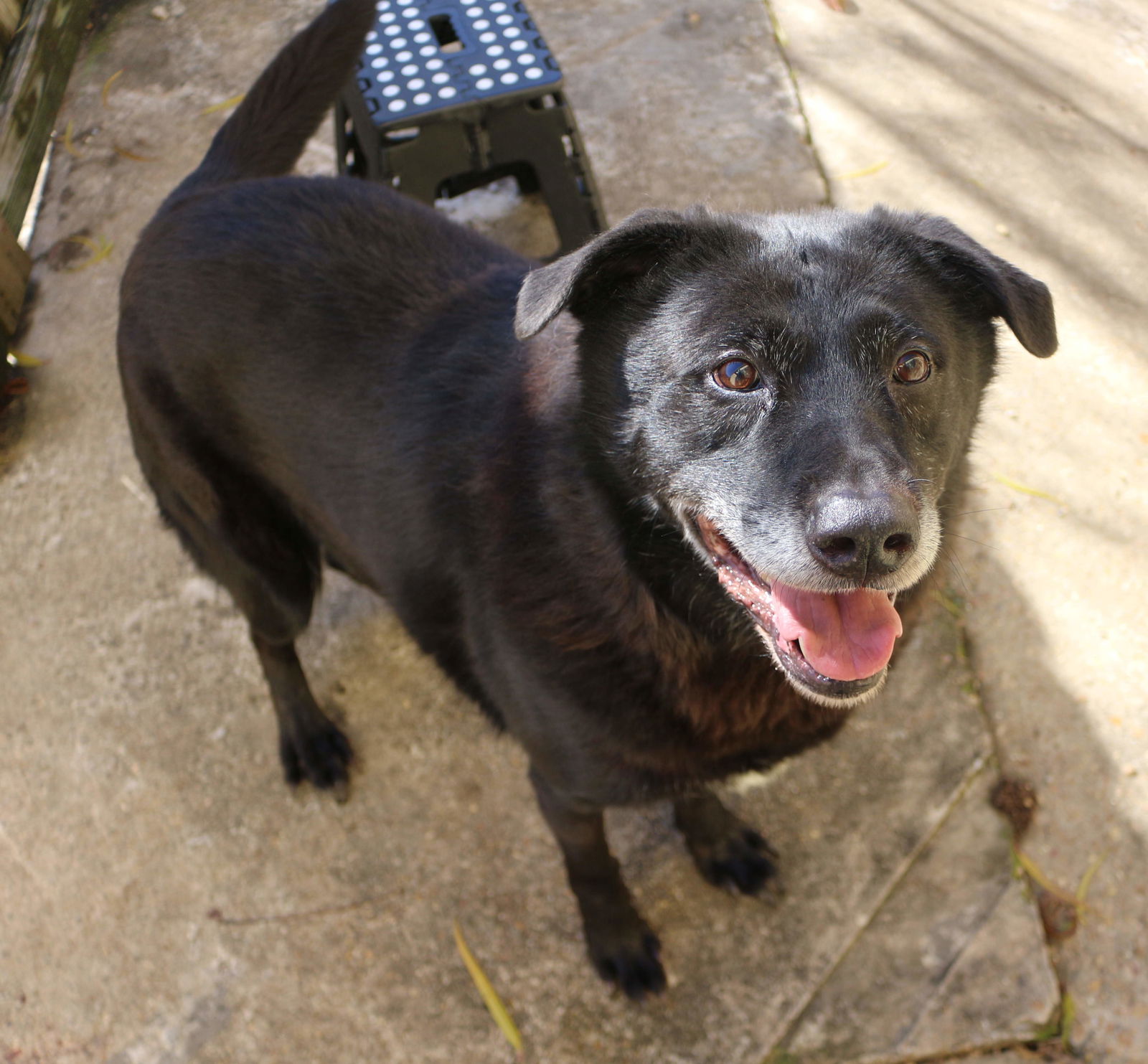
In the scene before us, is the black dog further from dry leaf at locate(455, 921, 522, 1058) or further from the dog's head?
dry leaf at locate(455, 921, 522, 1058)

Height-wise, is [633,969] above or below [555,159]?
below

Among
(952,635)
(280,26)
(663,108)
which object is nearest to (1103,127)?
(663,108)

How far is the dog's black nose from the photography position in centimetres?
131

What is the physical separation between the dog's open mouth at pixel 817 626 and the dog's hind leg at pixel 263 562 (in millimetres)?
1147

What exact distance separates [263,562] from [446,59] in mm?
1643

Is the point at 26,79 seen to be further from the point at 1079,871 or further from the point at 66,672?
the point at 1079,871

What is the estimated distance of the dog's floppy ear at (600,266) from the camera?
4.68 feet

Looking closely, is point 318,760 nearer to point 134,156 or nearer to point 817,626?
point 817,626

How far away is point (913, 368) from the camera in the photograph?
1.49m

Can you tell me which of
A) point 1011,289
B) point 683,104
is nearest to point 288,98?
point 1011,289

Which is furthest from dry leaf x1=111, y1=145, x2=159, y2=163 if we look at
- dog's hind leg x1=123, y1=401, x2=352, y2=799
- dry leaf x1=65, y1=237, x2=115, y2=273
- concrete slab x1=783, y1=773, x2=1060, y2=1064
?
concrete slab x1=783, y1=773, x2=1060, y2=1064

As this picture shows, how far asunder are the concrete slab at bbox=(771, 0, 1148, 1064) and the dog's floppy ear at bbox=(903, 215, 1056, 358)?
0.57 m

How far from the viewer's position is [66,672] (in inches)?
105

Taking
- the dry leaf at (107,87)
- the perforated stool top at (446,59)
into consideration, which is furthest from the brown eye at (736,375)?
the dry leaf at (107,87)
